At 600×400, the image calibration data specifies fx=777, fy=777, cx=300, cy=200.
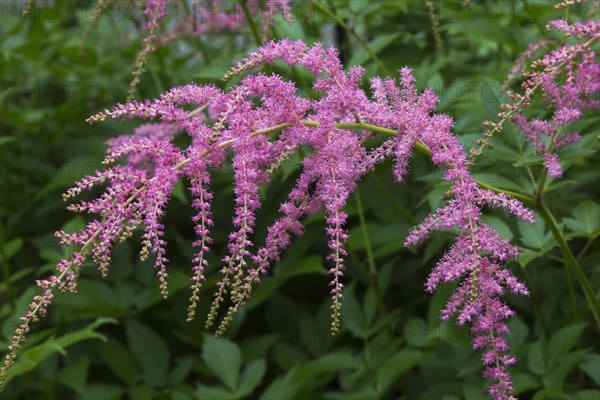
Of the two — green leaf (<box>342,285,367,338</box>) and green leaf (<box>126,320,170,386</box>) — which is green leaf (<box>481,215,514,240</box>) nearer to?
green leaf (<box>342,285,367,338</box>)

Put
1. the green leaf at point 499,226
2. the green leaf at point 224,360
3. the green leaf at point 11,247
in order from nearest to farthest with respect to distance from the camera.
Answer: the green leaf at point 499,226, the green leaf at point 224,360, the green leaf at point 11,247

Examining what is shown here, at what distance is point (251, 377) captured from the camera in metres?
3.24

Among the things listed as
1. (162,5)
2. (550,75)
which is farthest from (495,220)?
(162,5)

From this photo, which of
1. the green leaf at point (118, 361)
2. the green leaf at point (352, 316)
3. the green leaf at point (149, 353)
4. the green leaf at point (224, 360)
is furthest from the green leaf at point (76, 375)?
the green leaf at point (352, 316)

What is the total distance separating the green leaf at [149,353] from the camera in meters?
3.48

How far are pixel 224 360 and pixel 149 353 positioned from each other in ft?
1.46

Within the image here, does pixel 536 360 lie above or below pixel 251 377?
→ above

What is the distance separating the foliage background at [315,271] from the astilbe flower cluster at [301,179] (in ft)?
1.32

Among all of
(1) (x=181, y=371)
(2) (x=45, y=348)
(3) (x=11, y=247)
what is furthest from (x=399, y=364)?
(3) (x=11, y=247)

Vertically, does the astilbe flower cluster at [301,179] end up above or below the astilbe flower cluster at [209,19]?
below

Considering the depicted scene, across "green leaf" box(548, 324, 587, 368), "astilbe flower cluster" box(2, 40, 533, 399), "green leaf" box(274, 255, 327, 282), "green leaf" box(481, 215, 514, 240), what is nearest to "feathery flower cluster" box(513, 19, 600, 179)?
"green leaf" box(481, 215, 514, 240)

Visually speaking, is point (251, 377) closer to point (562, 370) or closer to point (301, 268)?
point (301, 268)

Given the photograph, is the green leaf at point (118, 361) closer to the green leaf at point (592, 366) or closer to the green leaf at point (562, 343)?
the green leaf at point (562, 343)

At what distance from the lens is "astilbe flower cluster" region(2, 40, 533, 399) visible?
1967 mm
